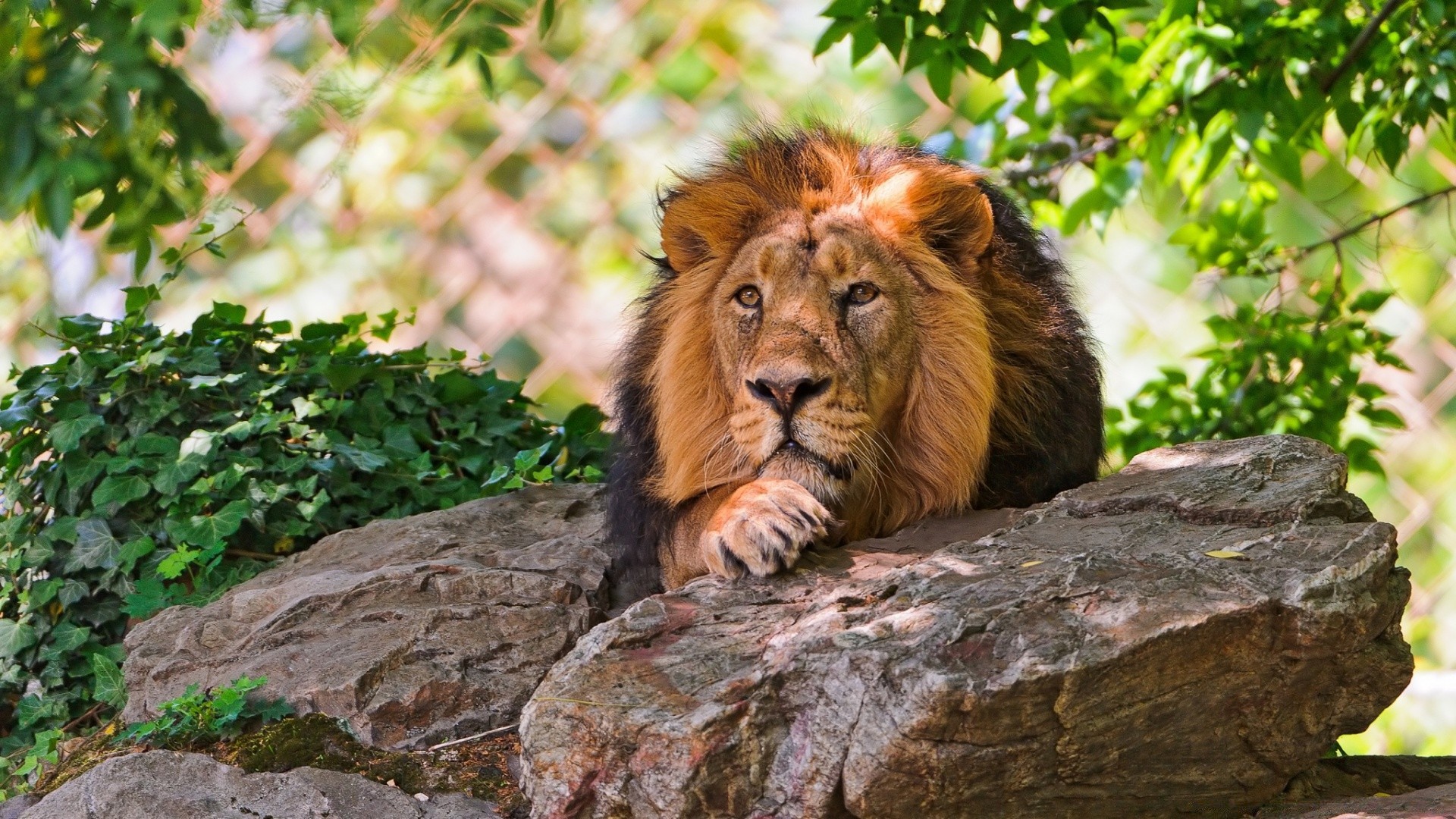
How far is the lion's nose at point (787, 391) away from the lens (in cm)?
345

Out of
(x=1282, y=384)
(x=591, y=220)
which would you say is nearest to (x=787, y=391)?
(x=1282, y=384)

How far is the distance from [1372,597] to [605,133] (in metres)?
5.81

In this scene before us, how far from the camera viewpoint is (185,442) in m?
4.91

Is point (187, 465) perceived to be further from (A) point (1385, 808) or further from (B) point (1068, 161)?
(B) point (1068, 161)

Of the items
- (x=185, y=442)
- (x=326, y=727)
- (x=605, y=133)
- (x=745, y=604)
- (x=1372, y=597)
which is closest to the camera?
(x=1372, y=597)

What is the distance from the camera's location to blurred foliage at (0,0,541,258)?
104 inches

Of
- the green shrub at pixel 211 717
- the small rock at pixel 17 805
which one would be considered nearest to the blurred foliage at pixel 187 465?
the small rock at pixel 17 805

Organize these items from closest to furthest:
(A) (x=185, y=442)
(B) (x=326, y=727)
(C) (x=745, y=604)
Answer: (C) (x=745, y=604) < (B) (x=326, y=727) < (A) (x=185, y=442)

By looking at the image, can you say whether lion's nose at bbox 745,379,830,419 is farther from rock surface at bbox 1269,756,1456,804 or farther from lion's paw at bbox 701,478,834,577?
rock surface at bbox 1269,756,1456,804

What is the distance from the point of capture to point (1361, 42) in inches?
202

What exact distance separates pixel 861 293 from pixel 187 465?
8.00ft

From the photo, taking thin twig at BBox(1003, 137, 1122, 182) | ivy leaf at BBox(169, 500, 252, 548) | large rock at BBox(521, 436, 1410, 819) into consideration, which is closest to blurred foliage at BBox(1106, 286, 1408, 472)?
thin twig at BBox(1003, 137, 1122, 182)

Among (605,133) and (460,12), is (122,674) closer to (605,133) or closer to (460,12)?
(460,12)

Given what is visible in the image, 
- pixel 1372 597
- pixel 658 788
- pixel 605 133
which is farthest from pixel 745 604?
pixel 605 133
